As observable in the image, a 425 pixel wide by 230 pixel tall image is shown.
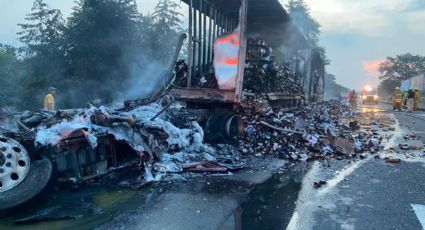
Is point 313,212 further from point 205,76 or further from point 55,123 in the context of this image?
point 205,76

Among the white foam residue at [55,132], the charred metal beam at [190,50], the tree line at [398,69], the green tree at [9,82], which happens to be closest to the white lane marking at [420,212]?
the white foam residue at [55,132]

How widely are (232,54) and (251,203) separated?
4697mm

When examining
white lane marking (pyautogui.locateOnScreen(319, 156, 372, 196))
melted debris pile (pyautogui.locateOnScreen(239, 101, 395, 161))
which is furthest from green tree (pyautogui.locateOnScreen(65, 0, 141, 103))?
white lane marking (pyautogui.locateOnScreen(319, 156, 372, 196))

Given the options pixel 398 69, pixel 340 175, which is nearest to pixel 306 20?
pixel 398 69

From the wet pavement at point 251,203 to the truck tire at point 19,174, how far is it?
171 mm

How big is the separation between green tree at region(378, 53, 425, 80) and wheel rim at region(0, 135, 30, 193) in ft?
222

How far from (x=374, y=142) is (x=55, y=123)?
6.95m

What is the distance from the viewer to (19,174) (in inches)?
175

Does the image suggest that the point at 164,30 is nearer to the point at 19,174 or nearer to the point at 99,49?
the point at 99,49

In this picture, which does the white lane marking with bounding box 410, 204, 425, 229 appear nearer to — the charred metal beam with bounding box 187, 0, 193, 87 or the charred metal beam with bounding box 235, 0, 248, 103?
the charred metal beam with bounding box 235, 0, 248, 103

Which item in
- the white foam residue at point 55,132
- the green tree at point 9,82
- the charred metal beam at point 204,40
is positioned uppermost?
the charred metal beam at point 204,40

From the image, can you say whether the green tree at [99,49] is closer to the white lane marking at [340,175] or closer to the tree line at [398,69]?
the white lane marking at [340,175]

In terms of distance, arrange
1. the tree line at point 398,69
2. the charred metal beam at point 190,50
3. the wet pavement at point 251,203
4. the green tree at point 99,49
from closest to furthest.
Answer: the wet pavement at point 251,203 < the charred metal beam at point 190,50 < the green tree at point 99,49 < the tree line at point 398,69

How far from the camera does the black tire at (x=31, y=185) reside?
4146mm
